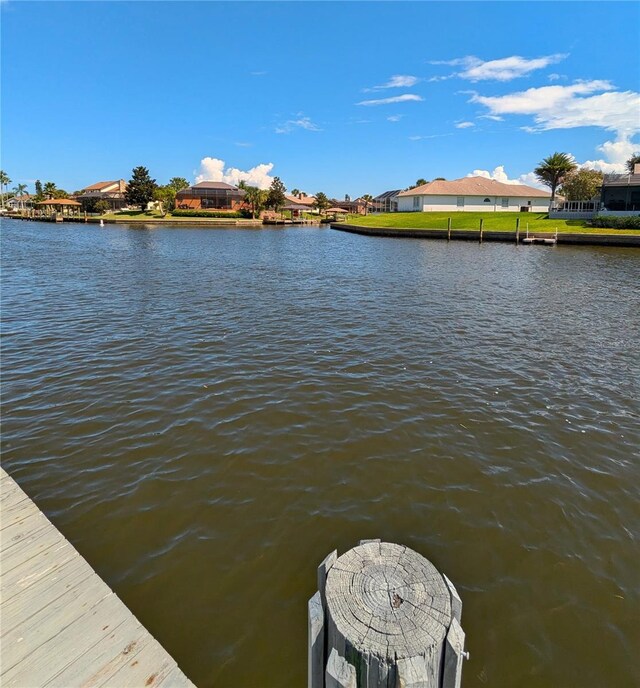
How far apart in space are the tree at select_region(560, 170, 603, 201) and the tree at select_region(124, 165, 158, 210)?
9054 cm

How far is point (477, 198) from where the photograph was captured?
75562mm

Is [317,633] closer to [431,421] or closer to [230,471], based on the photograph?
[230,471]

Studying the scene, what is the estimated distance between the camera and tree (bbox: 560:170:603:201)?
65.5 metres

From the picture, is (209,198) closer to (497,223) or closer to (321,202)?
(321,202)

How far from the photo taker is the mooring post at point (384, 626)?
83.5 inches

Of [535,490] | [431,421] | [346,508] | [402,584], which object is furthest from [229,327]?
[402,584]

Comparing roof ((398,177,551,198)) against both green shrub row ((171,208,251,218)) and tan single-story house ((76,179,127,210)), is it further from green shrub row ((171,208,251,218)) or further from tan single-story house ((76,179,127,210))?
tan single-story house ((76,179,127,210))

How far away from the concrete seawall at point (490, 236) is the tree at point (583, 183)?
28.7m

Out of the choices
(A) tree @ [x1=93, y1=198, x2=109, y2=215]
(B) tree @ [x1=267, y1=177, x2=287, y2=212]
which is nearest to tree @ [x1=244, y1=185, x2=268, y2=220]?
(B) tree @ [x1=267, y1=177, x2=287, y2=212]

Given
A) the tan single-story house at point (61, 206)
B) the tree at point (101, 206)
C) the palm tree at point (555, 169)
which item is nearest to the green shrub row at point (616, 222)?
the palm tree at point (555, 169)

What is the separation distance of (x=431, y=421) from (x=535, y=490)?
86.2 inches

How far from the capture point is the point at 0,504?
4988 millimetres

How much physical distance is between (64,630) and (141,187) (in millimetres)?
119339

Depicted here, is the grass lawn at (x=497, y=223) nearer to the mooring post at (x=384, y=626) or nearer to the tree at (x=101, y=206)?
the mooring post at (x=384, y=626)
